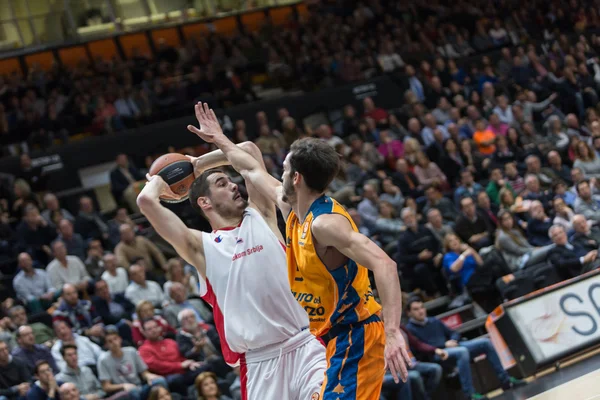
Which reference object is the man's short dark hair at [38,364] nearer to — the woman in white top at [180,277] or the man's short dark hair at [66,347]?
the man's short dark hair at [66,347]

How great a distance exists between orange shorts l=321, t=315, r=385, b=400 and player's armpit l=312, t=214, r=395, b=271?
1.55 feet

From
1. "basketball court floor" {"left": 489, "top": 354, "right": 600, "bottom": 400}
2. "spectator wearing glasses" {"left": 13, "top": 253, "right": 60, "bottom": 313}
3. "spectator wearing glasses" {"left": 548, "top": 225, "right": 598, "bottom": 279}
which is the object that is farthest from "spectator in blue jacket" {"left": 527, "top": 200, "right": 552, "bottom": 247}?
"spectator wearing glasses" {"left": 13, "top": 253, "right": 60, "bottom": 313}

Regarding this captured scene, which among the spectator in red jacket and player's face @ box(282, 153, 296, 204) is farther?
the spectator in red jacket

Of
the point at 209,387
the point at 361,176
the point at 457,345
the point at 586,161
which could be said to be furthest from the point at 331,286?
the point at 586,161

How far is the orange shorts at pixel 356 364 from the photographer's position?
3960mm

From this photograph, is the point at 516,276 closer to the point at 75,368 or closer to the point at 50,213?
the point at 75,368

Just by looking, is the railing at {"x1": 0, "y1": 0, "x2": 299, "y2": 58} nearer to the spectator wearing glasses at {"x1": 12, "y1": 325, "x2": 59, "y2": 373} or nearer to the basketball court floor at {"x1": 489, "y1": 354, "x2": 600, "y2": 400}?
the spectator wearing glasses at {"x1": 12, "y1": 325, "x2": 59, "y2": 373}

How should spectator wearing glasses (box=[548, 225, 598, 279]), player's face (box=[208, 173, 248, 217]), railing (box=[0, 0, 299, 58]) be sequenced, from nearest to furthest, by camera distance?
player's face (box=[208, 173, 248, 217])
spectator wearing glasses (box=[548, 225, 598, 279])
railing (box=[0, 0, 299, 58])

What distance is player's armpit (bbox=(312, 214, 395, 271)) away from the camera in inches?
144

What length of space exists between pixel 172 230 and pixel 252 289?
577 millimetres

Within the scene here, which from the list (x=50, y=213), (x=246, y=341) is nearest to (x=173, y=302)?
(x=50, y=213)

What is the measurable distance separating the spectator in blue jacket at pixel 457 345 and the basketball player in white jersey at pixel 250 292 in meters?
4.63

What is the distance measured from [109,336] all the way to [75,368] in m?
0.46

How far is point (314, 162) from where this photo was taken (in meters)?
3.96
